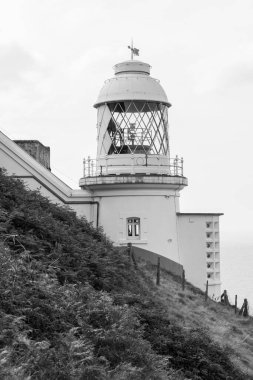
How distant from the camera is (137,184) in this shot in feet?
87.0

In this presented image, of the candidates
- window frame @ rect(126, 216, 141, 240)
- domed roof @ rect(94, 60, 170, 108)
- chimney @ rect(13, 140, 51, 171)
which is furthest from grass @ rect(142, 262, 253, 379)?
chimney @ rect(13, 140, 51, 171)

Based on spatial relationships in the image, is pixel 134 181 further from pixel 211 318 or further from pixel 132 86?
pixel 211 318

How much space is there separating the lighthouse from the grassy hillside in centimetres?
635

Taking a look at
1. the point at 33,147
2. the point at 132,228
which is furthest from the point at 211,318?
the point at 33,147

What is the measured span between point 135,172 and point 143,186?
66 cm

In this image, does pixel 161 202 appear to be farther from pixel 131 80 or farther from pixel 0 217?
pixel 0 217

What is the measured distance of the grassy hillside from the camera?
8922 millimetres

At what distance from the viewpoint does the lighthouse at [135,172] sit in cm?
2680

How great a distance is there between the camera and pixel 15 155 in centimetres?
2669

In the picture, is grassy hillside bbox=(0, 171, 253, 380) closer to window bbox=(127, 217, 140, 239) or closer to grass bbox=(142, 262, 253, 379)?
grass bbox=(142, 262, 253, 379)

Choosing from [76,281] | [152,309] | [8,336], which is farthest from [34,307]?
[152,309]

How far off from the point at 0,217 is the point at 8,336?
5459 millimetres

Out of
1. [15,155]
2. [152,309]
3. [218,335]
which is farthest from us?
[15,155]

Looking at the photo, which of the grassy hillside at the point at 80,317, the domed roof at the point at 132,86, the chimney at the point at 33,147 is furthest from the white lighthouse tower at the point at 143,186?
the grassy hillside at the point at 80,317
